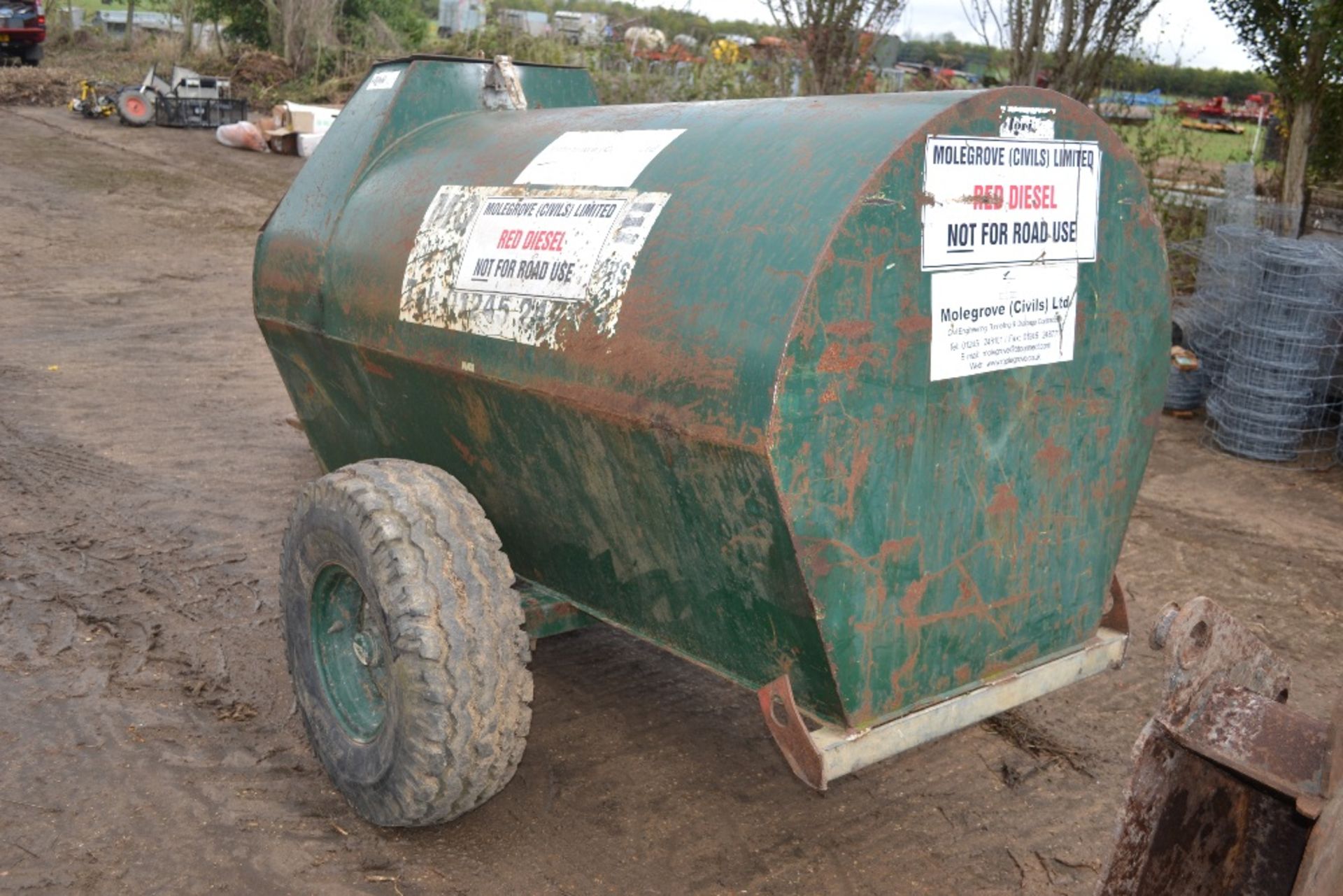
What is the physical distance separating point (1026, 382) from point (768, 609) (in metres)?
0.85

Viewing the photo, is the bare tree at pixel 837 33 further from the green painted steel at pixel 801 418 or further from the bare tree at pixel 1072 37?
the green painted steel at pixel 801 418

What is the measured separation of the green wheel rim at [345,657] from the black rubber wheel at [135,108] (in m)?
17.4

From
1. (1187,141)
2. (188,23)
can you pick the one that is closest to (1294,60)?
(1187,141)

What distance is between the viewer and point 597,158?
338cm

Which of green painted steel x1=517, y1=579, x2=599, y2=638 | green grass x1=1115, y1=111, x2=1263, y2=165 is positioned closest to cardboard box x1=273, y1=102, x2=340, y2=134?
green grass x1=1115, y1=111, x2=1263, y2=165

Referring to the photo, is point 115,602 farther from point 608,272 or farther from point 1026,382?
point 1026,382

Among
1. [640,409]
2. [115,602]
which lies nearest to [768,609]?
[640,409]

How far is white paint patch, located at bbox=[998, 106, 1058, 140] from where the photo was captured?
288 centimetres

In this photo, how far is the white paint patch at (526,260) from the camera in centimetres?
306

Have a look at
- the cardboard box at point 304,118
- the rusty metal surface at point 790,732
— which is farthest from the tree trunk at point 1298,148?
the cardboard box at point 304,118

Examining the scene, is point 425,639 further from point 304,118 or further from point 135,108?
point 135,108

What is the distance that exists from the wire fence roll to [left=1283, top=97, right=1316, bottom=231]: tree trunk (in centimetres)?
212

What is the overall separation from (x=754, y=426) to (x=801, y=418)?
105mm

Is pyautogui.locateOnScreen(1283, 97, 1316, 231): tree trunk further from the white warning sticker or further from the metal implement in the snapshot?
the metal implement
